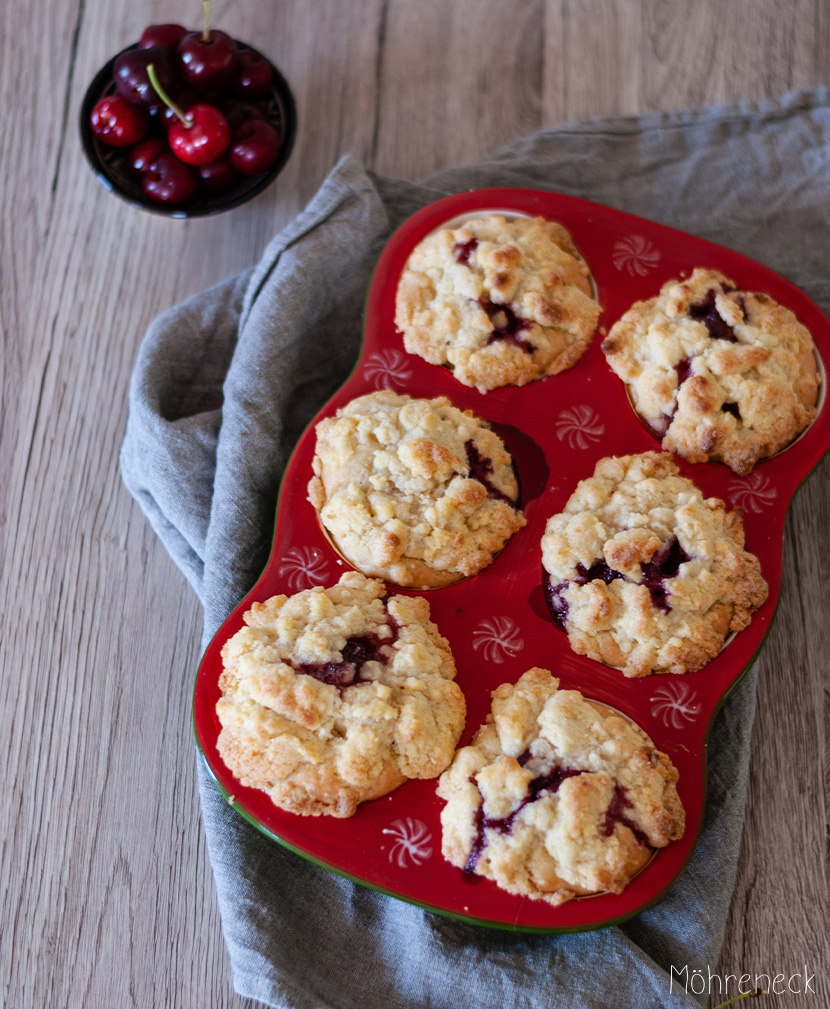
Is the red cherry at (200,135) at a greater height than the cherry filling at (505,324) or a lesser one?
greater

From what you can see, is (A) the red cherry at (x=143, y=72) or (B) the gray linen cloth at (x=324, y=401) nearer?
(B) the gray linen cloth at (x=324, y=401)

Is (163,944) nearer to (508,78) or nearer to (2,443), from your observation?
(2,443)

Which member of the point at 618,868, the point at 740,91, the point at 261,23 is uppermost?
the point at 261,23

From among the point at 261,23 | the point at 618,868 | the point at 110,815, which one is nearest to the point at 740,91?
the point at 261,23

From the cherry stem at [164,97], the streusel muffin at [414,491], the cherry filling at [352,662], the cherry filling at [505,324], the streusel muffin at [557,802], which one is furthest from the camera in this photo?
the cherry stem at [164,97]

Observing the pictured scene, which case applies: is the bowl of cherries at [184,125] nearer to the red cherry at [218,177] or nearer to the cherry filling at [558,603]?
the red cherry at [218,177]

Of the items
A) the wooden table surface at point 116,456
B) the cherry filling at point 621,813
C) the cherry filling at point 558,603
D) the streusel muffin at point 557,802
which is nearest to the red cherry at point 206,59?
the wooden table surface at point 116,456

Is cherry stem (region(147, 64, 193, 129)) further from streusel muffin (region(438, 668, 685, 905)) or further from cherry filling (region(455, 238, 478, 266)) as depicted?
streusel muffin (region(438, 668, 685, 905))
